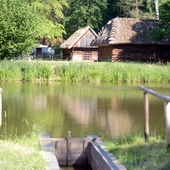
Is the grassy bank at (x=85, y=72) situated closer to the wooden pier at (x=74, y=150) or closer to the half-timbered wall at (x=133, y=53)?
the half-timbered wall at (x=133, y=53)

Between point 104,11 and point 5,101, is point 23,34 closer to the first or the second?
point 5,101

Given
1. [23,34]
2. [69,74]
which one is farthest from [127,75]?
[23,34]

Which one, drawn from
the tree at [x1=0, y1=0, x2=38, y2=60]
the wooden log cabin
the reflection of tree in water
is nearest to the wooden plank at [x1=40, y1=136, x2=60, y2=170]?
the reflection of tree in water

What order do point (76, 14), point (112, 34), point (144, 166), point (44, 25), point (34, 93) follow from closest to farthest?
1. point (144, 166)
2. point (34, 93)
3. point (112, 34)
4. point (44, 25)
5. point (76, 14)

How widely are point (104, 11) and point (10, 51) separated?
99.5 ft

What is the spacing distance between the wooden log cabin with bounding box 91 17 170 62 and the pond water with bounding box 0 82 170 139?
13.1 metres

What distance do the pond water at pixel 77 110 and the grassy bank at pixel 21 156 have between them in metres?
Result: 2.84

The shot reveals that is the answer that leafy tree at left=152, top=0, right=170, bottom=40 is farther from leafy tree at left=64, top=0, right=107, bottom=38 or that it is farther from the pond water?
leafy tree at left=64, top=0, right=107, bottom=38

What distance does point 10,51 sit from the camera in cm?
3148

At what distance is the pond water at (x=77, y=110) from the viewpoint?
12.7m

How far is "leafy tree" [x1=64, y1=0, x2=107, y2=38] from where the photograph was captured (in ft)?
187

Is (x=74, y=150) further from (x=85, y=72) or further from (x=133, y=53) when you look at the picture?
(x=133, y=53)

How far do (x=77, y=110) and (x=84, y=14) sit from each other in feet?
132

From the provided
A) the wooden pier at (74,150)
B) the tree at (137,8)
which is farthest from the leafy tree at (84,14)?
the wooden pier at (74,150)
